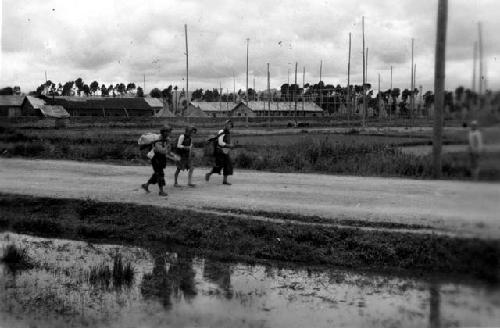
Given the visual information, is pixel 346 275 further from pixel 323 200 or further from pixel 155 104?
pixel 155 104

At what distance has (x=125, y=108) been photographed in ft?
305

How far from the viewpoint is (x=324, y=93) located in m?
148

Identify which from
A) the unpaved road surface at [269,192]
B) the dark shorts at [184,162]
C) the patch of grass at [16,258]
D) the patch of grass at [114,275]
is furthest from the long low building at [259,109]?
the patch of grass at [114,275]

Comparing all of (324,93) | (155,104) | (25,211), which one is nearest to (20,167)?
(25,211)

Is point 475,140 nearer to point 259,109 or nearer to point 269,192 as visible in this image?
point 269,192

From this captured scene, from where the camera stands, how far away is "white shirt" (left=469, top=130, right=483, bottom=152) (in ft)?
7.17

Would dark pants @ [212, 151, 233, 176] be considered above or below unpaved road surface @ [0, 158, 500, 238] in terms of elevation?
above

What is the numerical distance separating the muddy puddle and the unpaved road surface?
153 cm

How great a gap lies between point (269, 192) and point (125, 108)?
3258 inches

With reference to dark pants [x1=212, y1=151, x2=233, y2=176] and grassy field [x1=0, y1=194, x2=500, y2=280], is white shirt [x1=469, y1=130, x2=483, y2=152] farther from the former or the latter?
dark pants [x1=212, y1=151, x2=233, y2=176]

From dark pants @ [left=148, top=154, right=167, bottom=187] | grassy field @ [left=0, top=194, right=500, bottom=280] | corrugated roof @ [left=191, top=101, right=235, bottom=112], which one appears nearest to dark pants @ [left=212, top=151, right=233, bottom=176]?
dark pants @ [left=148, top=154, right=167, bottom=187]

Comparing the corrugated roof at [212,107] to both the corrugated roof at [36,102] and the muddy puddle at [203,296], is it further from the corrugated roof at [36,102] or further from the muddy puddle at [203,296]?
the muddy puddle at [203,296]

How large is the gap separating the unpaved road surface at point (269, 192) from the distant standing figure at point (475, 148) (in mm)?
5284

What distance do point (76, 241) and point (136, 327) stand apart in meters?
5.23
